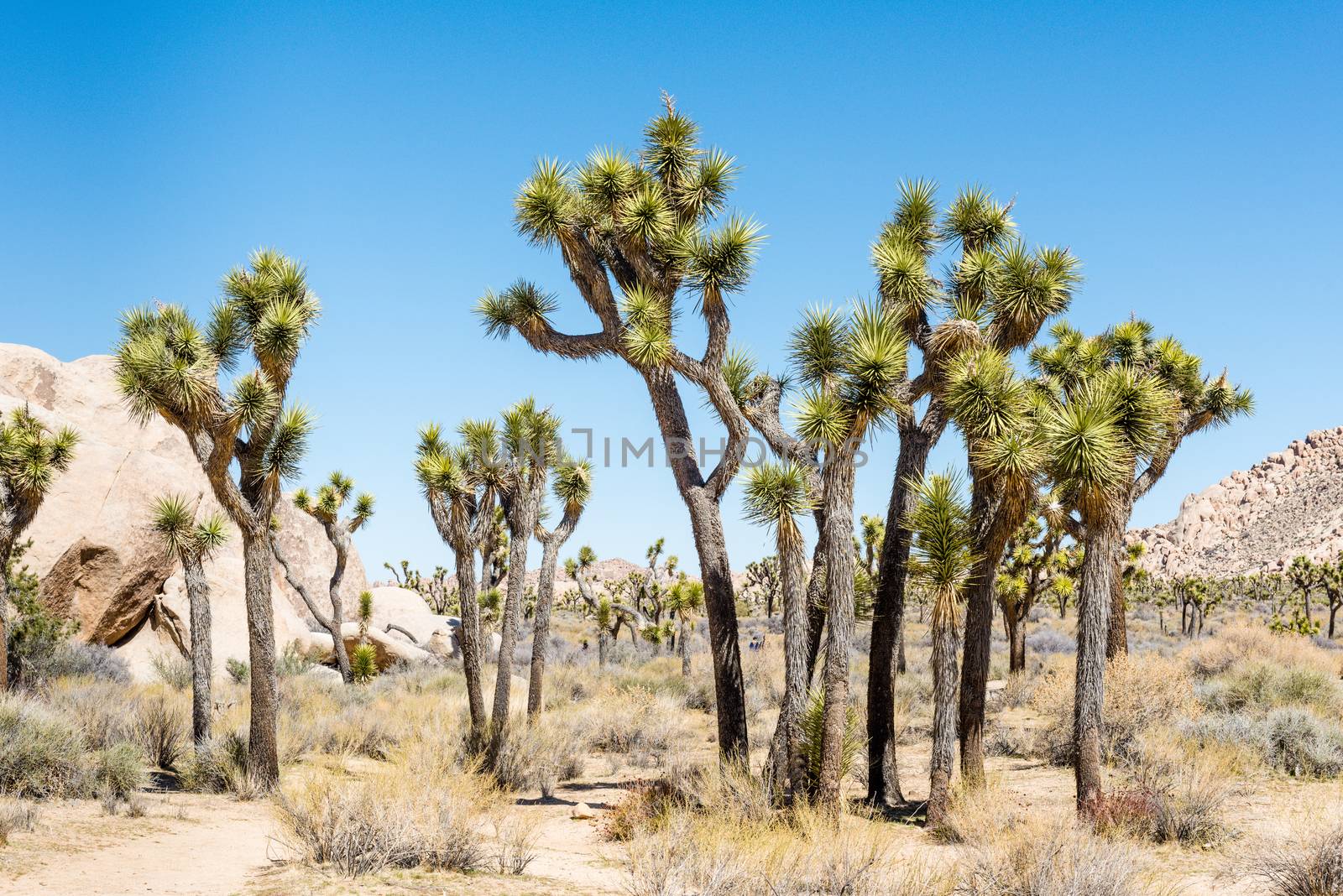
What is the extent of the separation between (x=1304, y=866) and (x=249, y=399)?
1247 cm

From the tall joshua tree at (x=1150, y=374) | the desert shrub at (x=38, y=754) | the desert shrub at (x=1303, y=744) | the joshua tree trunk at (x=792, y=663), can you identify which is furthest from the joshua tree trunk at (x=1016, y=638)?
the desert shrub at (x=38, y=754)

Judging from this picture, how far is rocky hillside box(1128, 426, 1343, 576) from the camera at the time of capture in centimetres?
9094

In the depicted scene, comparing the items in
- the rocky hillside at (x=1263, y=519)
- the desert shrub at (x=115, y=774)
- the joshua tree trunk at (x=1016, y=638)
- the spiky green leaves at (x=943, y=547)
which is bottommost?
the desert shrub at (x=115, y=774)

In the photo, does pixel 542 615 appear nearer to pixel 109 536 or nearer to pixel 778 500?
pixel 778 500

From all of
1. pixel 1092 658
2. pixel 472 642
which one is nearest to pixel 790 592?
pixel 1092 658

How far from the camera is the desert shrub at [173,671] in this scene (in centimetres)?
1997

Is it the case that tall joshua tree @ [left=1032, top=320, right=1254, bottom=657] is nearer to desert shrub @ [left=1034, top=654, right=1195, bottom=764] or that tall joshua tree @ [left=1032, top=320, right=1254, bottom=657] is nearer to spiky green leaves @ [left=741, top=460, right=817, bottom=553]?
desert shrub @ [left=1034, top=654, right=1195, bottom=764]

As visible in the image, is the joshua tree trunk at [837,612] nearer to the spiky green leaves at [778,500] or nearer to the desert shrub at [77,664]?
the spiky green leaves at [778,500]

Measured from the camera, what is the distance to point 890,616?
39.7 ft

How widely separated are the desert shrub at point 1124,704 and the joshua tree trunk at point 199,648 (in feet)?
42.4

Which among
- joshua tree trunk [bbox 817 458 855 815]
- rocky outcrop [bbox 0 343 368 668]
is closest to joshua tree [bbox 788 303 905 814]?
joshua tree trunk [bbox 817 458 855 815]

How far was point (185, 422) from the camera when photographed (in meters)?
12.5

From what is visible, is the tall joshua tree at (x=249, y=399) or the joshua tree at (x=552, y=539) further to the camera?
the joshua tree at (x=552, y=539)

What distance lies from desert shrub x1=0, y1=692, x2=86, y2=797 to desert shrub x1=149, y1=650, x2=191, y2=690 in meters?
8.02
